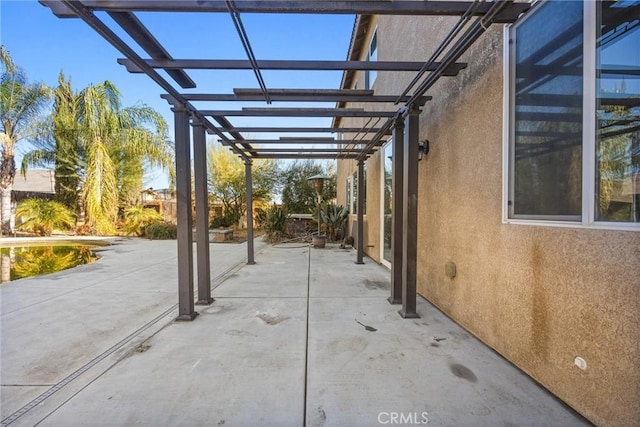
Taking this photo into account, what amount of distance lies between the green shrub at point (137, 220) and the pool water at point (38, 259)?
3360mm

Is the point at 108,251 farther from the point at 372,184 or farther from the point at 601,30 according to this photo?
the point at 601,30

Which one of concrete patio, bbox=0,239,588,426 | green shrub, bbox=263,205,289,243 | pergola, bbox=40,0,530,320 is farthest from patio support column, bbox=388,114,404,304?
green shrub, bbox=263,205,289,243

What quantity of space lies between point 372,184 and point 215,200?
37.6ft

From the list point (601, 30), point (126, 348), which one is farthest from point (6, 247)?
point (601, 30)

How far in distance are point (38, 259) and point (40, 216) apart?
21.4ft

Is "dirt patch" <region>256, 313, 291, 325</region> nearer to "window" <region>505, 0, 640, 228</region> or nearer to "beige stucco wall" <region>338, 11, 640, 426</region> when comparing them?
"beige stucco wall" <region>338, 11, 640, 426</region>

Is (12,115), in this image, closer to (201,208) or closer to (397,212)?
(201,208)

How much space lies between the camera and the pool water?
5.79 metres

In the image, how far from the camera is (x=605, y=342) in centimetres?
158

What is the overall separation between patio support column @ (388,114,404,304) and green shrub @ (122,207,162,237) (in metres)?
12.6

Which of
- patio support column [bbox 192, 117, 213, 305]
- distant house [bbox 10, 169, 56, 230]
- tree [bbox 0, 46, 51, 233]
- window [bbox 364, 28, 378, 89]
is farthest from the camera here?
distant house [bbox 10, 169, 56, 230]

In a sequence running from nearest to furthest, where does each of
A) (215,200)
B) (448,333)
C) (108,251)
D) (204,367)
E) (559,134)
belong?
1. (559,134)
2. (204,367)
3. (448,333)
4. (108,251)
5. (215,200)

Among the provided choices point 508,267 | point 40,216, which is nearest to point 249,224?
point 508,267

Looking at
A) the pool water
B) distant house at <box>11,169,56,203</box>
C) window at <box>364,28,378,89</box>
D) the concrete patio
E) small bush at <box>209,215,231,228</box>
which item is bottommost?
the concrete patio
